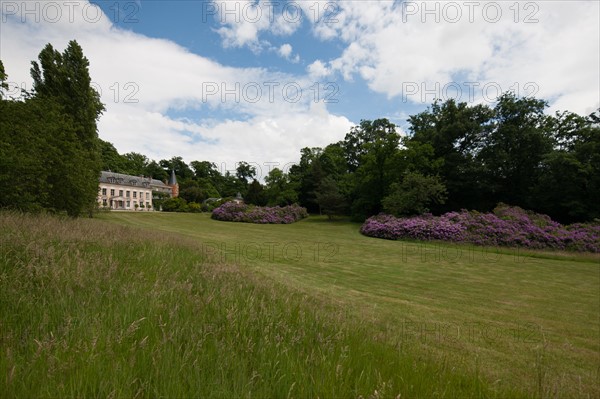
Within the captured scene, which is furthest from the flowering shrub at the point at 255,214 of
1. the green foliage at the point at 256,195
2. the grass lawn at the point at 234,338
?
the grass lawn at the point at 234,338

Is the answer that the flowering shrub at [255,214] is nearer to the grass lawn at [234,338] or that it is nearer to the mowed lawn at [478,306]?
the mowed lawn at [478,306]

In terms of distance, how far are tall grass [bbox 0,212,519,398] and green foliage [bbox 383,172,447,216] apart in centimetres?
2567

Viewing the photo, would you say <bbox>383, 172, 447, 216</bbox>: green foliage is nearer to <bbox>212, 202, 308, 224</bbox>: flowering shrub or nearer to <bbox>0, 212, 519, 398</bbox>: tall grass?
<bbox>212, 202, 308, 224</bbox>: flowering shrub

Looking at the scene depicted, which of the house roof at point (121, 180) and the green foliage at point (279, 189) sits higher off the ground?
the house roof at point (121, 180)

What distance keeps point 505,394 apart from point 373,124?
59.4 m

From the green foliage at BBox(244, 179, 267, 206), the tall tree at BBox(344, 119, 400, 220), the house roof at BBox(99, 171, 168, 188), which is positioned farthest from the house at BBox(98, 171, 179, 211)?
the tall tree at BBox(344, 119, 400, 220)

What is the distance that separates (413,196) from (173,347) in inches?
1098

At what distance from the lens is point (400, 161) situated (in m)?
32.6

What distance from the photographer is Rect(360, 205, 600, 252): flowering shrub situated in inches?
738

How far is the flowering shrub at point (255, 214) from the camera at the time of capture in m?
36.4

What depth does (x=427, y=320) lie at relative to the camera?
5867 millimetres

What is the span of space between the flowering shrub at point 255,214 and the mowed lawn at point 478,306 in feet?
74.4

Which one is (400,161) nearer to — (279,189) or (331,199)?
(331,199)

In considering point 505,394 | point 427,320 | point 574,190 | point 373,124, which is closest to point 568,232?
point 574,190
